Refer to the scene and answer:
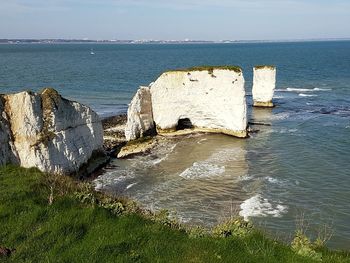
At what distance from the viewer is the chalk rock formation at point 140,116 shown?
130ft

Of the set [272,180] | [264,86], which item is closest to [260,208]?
[272,180]

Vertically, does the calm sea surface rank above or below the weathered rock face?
below

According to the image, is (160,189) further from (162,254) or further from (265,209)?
(162,254)

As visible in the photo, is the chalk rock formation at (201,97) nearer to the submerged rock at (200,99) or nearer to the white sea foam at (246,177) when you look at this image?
the submerged rock at (200,99)

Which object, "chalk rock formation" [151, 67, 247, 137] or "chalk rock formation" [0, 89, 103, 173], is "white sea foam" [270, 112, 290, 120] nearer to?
"chalk rock formation" [151, 67, 247, 137]

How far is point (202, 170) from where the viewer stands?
3120 cm

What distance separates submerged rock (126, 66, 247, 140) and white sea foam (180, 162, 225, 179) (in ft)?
35.2

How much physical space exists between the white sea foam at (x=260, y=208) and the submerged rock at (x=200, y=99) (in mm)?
18170

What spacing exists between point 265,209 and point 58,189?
45.0 ft

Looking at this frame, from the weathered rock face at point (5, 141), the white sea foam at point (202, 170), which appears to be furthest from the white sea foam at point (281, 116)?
the weathered rock face at point (5, 141)

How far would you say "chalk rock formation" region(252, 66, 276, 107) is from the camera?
59.7m

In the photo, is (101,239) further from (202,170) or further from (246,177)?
(202,170)

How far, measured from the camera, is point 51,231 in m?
10.1

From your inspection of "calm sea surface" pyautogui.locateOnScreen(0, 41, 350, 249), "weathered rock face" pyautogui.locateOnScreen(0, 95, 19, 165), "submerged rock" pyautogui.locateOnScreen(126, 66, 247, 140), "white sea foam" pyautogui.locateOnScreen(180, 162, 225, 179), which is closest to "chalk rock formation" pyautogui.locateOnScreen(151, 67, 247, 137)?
"submerged rock" pyautogui.locateOnScreen(126, 66, 247, 140)
